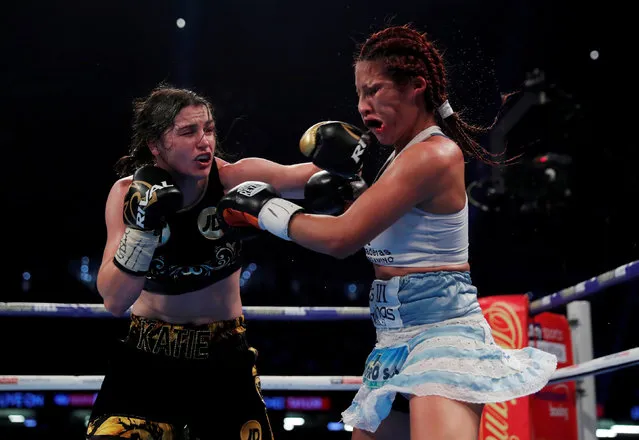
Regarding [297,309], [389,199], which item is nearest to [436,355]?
[389,199]

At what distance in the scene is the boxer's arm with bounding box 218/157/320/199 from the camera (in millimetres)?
2295

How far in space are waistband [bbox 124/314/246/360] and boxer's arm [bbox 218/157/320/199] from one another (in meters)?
0.46

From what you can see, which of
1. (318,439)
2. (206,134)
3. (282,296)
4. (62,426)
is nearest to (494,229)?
(282,296)

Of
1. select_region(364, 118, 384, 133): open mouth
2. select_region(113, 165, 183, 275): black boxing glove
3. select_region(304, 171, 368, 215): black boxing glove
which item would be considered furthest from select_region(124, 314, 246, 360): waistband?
select_region(364, 118, 384, 133): open mouth

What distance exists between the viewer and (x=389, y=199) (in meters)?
1.59

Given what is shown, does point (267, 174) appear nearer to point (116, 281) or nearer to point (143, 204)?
point (143, 204)

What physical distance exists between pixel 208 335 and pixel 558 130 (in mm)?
6133

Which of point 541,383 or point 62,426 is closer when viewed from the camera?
point 541,383

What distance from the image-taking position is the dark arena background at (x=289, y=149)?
24.9 ft

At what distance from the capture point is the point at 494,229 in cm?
923

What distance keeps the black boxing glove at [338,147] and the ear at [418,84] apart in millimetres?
194

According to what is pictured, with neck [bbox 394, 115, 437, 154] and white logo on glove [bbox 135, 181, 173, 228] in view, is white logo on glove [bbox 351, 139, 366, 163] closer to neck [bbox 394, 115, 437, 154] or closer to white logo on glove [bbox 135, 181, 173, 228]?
neck [bbox 394, 115, 437, 154]

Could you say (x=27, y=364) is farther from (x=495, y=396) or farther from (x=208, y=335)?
(x=495, y=396)

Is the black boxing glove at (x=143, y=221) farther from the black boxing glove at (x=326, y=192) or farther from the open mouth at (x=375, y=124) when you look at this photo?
the open mouth at (x=375, y=124)
